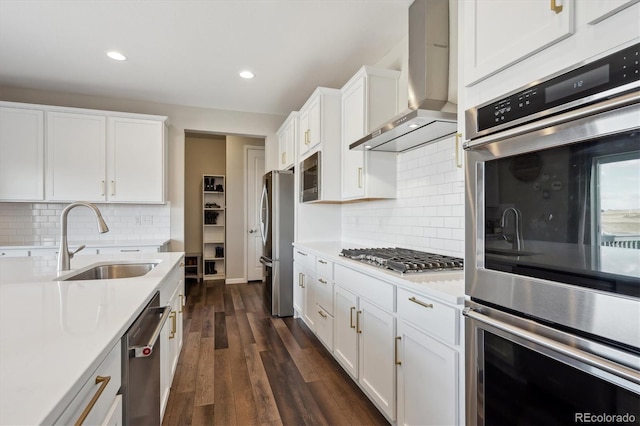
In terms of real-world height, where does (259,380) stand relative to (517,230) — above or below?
below

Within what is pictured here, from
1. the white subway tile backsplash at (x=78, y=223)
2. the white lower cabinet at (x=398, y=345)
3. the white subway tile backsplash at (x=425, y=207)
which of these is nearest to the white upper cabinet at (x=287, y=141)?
the white subway tile backsplash at (x=425, y=207)

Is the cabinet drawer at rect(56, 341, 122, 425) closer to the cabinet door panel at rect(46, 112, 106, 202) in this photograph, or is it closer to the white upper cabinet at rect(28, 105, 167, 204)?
the white upper cabinet at rect(28, 105, 167, 204)

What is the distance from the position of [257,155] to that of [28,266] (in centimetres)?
404

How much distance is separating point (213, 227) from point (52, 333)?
5301 millimetres

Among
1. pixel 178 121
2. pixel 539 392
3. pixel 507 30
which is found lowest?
pixel 539 392

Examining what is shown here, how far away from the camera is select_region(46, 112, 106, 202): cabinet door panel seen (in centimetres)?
360

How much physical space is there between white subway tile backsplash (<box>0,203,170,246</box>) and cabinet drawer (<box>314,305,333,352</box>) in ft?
8.16

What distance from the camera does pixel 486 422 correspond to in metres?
1.10

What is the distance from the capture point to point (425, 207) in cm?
235

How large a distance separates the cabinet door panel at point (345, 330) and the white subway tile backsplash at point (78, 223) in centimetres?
285

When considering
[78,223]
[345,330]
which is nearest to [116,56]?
[78,223]

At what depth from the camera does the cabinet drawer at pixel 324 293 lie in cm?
253

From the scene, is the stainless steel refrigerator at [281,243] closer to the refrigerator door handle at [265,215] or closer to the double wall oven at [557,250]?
the refrigerator door handle at [265,215]
